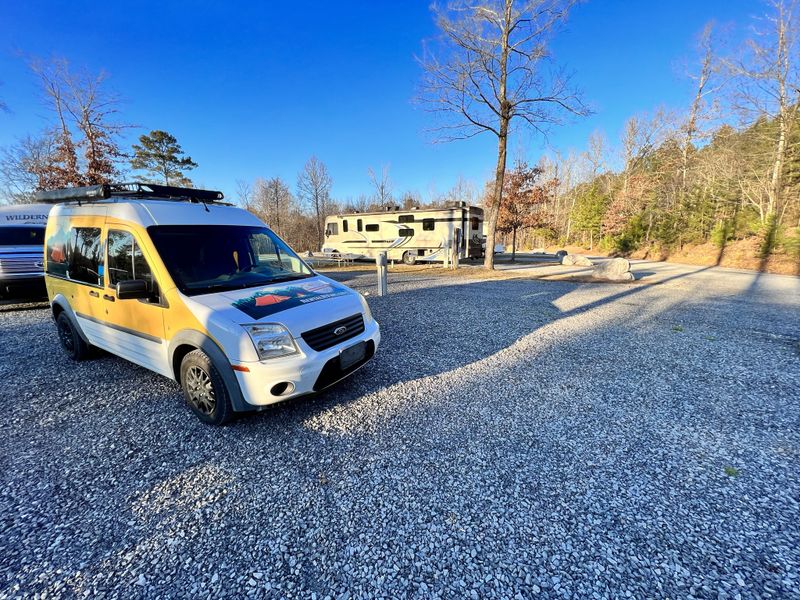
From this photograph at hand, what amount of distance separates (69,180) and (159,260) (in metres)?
21.7

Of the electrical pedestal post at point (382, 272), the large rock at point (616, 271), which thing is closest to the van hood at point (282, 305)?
the electrical pedestal post at point (382, 272)

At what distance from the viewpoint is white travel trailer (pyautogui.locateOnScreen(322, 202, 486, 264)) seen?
706 inches

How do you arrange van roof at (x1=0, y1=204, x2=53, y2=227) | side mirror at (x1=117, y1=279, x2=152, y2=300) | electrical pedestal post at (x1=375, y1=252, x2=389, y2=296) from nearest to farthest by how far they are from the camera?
side mirror at (x1=117, y1=279, x2=152, y2=300), van roof at (x1=0, y1=204, x2=53, y2=227), electrical pedestal post at (x1=375, y1=252, x2=389, y2=296)

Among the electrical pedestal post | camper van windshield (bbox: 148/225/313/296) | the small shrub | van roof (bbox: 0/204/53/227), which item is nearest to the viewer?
the small shrub

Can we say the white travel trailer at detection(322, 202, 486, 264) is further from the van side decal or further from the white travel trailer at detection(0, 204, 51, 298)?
the van side decal

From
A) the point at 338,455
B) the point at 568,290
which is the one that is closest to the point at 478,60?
the point at 568,290

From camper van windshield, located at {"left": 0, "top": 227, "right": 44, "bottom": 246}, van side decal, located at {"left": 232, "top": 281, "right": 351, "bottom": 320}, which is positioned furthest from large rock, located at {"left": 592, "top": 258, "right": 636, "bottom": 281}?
camper van windshield, located at {"left": 0, "top": 227, "right": 44, "bottom": 246}

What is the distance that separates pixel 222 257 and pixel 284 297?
3.46 feet

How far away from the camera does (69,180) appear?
17.3m

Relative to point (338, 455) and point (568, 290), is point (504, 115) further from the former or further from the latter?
point (338, 455)

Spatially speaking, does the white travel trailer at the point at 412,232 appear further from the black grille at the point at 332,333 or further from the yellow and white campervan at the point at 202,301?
the black grille at the point at 332,333

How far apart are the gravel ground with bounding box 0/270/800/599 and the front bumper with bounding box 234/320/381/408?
41 cm

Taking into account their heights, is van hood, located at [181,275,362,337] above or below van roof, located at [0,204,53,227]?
below

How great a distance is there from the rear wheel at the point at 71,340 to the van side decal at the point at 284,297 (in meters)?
3.13
